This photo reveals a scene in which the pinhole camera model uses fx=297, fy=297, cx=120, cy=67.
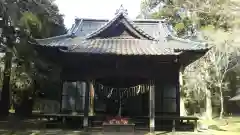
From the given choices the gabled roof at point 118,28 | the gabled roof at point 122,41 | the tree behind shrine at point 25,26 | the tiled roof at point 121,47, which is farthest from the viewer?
the gabled roof at point 118,28

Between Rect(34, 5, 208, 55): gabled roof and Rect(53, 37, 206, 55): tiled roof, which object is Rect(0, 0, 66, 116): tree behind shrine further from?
Rect(53, 37, 206, 55): tiled roof

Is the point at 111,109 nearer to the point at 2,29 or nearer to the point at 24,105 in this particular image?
the point at 2,29

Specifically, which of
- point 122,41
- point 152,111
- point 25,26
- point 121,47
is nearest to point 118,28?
point 122,41

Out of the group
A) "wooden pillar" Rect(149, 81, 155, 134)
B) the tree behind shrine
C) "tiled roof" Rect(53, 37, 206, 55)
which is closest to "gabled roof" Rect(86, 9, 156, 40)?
"tiled roof" Rect(53, 37, 206, 55)

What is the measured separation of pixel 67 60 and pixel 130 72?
3.48 meters

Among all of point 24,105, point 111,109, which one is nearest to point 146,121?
point 111,109

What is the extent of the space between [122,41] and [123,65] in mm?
2290

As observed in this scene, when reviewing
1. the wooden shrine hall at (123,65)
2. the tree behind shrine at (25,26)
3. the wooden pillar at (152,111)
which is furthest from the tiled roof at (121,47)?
the tree behind shrine at (25,26)

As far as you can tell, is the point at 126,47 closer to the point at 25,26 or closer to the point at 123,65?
the point at 123,65

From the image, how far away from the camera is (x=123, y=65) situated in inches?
635

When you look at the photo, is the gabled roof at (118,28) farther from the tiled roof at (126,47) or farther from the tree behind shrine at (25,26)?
the tree behind shrine at (25,26)

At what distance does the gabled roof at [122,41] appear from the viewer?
51.6 ft

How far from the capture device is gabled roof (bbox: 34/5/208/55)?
1573 centimetres

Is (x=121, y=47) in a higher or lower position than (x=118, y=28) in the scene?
lower
